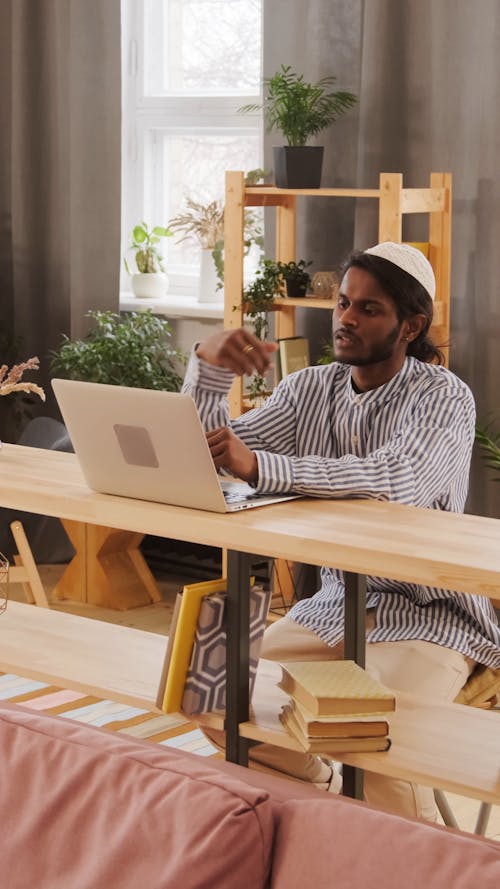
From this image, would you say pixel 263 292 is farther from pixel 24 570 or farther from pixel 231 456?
pixel 231 456

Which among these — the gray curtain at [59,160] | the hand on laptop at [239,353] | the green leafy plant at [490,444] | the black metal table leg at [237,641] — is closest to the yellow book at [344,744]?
the black metal table leg at [237,641]

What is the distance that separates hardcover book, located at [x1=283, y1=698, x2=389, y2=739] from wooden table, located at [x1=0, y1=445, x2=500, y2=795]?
144 millimetres

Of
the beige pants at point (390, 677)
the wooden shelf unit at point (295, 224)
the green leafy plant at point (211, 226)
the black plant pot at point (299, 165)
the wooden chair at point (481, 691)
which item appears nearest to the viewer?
the beige pants at point (390, 677)

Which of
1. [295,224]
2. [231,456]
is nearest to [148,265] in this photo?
[295,224]

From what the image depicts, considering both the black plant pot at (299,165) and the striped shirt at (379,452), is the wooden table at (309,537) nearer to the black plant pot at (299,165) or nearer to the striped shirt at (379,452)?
the striped shirt at (379,452)

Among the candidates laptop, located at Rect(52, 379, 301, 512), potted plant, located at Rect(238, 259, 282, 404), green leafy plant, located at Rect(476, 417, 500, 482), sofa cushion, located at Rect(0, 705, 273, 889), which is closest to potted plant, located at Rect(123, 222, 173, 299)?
potted plant, located at Rect(238, 259, 282, 404)

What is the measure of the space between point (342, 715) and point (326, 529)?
0.91ft

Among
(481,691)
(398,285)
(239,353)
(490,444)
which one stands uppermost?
(398,285)

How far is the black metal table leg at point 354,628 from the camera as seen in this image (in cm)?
213

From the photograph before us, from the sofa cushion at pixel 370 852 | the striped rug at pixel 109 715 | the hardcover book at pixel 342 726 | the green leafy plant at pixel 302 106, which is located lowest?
the striped rug at pixel 109 715

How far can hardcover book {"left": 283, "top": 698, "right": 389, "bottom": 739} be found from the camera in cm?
198

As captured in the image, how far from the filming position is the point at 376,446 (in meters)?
2.62

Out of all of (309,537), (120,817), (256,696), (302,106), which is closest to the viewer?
(120,817)

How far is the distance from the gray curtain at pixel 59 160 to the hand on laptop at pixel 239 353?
310cm
